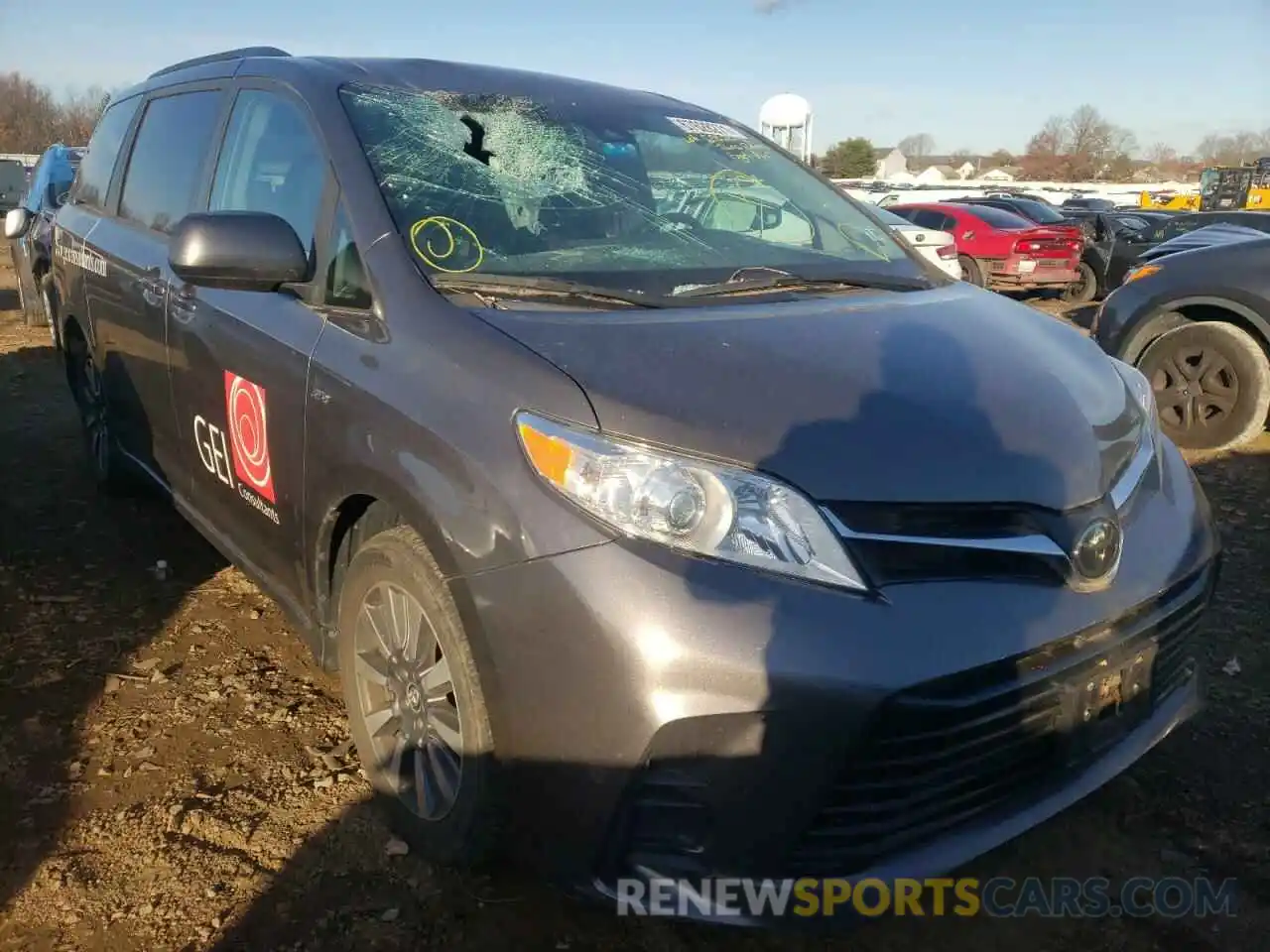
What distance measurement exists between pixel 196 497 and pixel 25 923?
148 cm

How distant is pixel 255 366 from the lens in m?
2.62

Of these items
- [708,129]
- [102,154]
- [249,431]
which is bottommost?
[249,431]

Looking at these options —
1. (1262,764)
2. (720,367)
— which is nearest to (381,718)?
(720,367)

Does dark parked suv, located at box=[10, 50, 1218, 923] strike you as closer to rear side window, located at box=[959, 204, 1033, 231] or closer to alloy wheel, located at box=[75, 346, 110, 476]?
alloy wheel, located at box=[75, 346, 110, 476]

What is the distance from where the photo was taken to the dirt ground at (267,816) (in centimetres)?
211

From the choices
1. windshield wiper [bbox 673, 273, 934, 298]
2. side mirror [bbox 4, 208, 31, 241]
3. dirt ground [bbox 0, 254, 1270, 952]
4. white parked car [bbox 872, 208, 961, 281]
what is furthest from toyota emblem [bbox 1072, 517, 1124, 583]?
white parked car [bbox 872, 208, 961, 281]

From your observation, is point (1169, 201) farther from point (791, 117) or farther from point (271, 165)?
point (271, 165)

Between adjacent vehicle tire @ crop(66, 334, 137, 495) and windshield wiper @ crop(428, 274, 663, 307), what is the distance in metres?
2.56

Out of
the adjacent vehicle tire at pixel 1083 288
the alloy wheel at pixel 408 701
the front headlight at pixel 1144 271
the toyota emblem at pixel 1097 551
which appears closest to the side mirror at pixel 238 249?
the alloy wheel at pixel 408 701

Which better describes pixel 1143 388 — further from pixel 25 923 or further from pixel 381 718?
pixel 25 923

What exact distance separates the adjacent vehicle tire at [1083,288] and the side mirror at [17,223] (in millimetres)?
12956

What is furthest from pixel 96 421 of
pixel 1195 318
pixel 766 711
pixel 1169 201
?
pixel 1169 201

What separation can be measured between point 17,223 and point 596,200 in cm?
689

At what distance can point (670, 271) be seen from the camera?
96.7 inches
